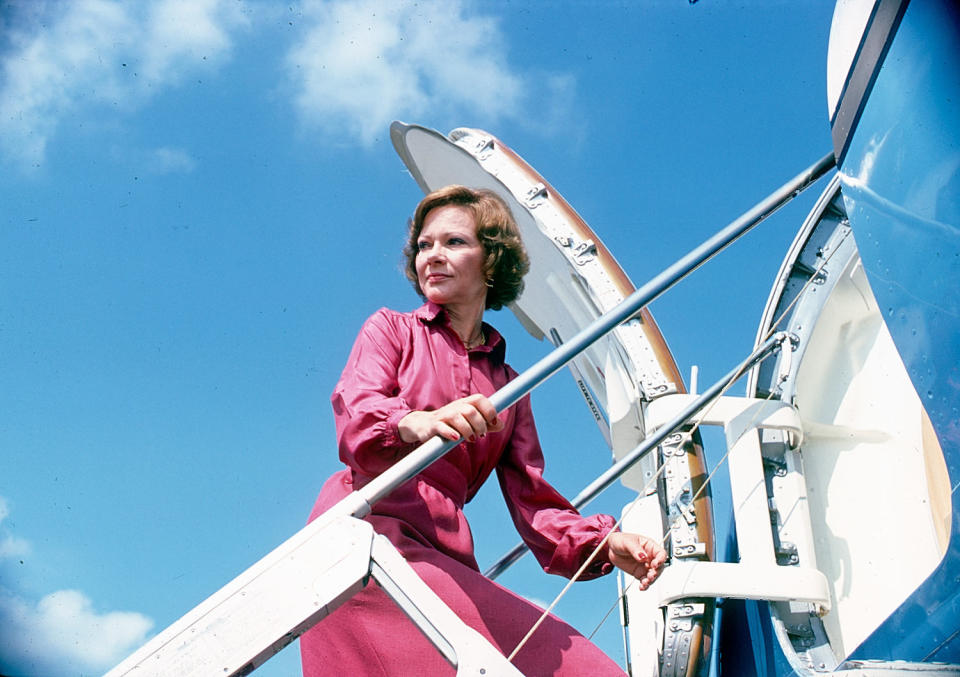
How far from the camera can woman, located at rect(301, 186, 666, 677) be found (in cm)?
212

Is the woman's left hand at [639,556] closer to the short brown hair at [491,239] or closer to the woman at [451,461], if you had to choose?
the woman at [451,461]

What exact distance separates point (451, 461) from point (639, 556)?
50 centimetres

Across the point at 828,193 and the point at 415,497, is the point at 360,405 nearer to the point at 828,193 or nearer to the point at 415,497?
the point at 415,497

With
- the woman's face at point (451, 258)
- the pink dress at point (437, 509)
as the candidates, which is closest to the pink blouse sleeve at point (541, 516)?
the pink dress at point (437, 509)

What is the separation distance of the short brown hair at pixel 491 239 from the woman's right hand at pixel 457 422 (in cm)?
81

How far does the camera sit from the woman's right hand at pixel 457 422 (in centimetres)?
197

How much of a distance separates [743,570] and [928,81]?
1706 millimetres

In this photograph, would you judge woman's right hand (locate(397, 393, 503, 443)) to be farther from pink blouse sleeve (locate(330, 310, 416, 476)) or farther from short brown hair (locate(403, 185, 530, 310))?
Answer: short brown hair (locate(403, 185, 530, 310))

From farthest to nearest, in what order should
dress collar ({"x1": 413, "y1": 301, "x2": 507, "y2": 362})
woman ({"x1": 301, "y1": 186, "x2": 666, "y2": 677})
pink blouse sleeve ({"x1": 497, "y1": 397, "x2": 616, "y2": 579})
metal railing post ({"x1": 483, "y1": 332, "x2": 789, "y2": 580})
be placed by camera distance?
metal railing post ({"x1": 483, "y1": 332, "x2": 789, "y2": 580})
dress collar ({"x1": 413, "y1": 301, "x2": 507, "y2": 362})
pink blouse sleeve ({"x1": 497, "y1": 397, "x2": 616, "y2": 579})
woman ({"x1": 301, "y1": 186, "x2": 666, "y2": 677})

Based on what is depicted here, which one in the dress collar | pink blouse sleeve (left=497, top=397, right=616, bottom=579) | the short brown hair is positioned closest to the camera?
pink blouse sleeve (left=497, top=397, right=616, bottom=579)

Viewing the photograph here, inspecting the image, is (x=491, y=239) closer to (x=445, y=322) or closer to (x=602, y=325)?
(x=445, y=322)

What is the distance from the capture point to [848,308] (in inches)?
148

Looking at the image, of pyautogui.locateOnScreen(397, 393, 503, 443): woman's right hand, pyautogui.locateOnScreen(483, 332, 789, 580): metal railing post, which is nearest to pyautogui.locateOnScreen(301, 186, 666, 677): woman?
pyautogui.locateOnScreen(397, 393, 503, 443): woman's right hand

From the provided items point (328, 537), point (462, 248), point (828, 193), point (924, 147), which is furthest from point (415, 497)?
point (828, 193)
